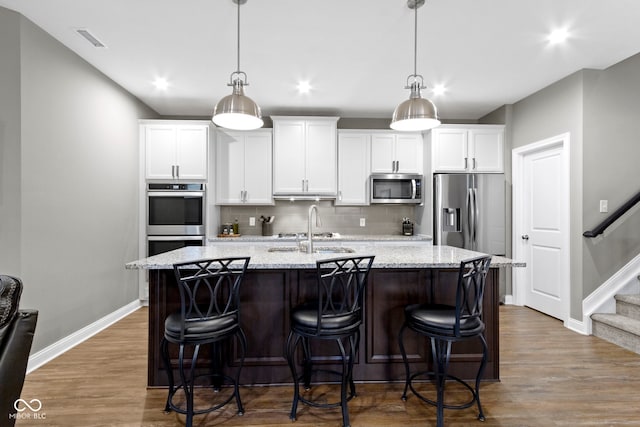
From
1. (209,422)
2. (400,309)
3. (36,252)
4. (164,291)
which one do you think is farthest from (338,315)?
(36,252)

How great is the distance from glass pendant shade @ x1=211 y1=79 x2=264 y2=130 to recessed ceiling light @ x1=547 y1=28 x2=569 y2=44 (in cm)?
253

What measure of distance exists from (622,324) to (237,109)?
3779mm

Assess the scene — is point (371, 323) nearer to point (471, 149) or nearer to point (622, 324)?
point (622, 324)

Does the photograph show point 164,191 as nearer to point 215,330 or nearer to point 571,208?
point 215,330

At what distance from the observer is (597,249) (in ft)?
10.9

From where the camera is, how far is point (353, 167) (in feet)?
15.4

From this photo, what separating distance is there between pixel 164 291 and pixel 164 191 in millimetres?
2357

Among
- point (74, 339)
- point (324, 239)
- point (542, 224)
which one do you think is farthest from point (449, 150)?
point (74, 339)

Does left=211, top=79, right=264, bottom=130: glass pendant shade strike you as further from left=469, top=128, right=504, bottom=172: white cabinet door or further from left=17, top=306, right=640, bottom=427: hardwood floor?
left=469, top=128, right=504, bottom=172: white cabinet door

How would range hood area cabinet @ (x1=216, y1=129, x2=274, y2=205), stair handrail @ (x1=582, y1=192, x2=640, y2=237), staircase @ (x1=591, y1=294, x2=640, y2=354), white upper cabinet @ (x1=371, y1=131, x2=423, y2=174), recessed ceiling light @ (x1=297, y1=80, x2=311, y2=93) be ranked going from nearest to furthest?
staircase @ (x1=591, y1=294, x2=640, y2=354)
stair handrail @ (x1=582, y1=192, x2=640, y2=237)
recessed ceiling light @ (x1=297, y1=80, x2=311, y2=93)
range hood area cabinet @ (x1=216, y1=129, x2=274, y2=205)
white upper cabinet @ (x1=371, y1=131, x2=423, y2=174)

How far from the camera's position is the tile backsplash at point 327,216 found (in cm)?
492

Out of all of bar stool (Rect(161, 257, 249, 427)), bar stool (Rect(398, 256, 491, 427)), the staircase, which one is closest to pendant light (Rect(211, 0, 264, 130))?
bar stool (Rect(161, 257, 249, 427))

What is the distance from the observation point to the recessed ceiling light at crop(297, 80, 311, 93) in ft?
12.4

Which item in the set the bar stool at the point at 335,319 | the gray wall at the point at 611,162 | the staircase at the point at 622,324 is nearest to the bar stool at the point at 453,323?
the bar stool at the point at 335,319
